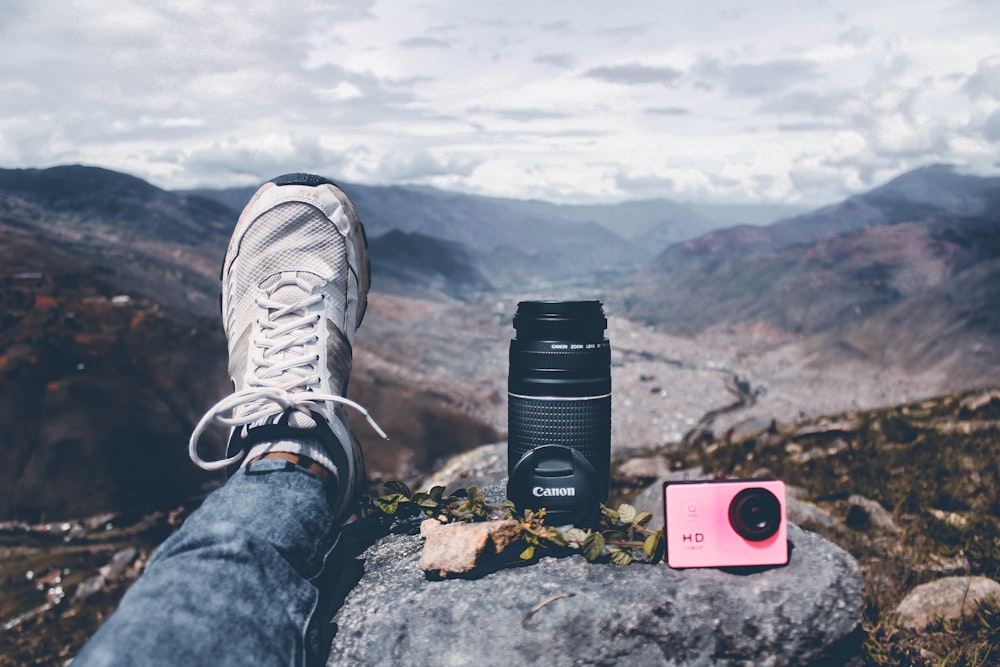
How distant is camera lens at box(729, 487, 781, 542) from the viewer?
6.18 feet

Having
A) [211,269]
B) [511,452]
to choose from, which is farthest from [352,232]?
[211,269]

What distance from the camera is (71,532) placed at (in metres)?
13.5

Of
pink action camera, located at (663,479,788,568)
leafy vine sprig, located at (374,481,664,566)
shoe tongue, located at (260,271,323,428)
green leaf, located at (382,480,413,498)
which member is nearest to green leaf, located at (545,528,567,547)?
leafy vine sprig, located at (374,481,664,566)

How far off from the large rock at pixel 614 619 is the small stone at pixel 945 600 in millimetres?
700

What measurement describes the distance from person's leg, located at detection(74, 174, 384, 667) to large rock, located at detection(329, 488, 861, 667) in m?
0.19

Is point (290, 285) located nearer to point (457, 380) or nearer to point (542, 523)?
point (542, 523)

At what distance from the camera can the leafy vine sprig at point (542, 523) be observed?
198cm

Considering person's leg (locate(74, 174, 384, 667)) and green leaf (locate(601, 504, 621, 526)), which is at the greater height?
person's leg (locate(74, 174, 384, 667))

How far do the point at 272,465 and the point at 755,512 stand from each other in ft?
4.20

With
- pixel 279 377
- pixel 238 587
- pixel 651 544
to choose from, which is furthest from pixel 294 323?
pixel 651 544

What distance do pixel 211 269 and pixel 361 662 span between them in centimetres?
3062

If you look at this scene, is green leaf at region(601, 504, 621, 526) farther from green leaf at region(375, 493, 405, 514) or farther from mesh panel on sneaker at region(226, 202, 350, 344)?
mesh panel on sneaker at region(226, 202, 350, 344)

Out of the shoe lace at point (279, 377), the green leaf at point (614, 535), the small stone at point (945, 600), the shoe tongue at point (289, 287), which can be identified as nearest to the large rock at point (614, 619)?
the green leaf at point (614, 535)

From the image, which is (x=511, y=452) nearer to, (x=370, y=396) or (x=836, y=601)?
(x=836, y=601)
